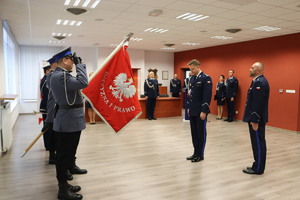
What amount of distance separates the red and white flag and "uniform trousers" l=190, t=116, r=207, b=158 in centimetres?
156

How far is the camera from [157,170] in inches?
161

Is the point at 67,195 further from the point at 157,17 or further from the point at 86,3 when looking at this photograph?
the point at 157,17

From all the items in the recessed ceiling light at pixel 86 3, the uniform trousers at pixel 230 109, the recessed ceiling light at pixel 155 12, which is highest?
the recessed ceiling light at pixel 155 12

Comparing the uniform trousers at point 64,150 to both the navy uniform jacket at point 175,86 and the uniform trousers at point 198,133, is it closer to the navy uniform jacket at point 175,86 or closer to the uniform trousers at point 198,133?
the uniform trousers at point 198,133

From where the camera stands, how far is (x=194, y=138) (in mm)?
4488

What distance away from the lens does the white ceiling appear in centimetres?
466

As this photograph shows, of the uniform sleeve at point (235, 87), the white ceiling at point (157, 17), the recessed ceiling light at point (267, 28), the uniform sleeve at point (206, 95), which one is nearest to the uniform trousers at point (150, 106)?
the white ceiling at point (157, 17)

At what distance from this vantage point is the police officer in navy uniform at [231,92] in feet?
30.0

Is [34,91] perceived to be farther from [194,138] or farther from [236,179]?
[236,179]

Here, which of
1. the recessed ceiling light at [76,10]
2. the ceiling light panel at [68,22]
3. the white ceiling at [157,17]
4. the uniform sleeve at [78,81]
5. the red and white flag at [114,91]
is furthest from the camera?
the ceiling light panel at [68,22]

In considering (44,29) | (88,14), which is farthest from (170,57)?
(88,14)

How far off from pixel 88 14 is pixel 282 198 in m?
4.90

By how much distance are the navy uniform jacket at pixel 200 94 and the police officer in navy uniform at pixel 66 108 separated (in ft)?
6.68

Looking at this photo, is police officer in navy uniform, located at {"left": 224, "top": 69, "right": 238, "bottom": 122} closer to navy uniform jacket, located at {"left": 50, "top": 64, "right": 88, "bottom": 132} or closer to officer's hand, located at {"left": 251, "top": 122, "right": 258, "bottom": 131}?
officer's hand, located at {"left": 251, "top": 122, "right": 258, "bottom": 131}
